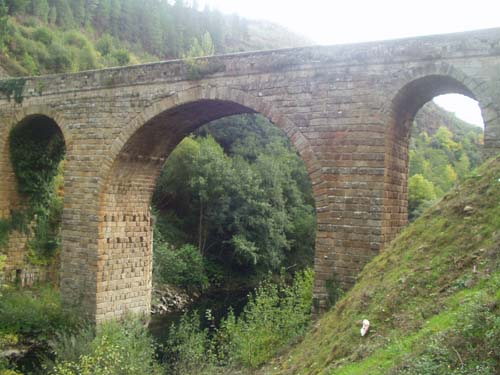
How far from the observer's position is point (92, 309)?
541 inches

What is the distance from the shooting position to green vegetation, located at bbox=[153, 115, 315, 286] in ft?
82.3

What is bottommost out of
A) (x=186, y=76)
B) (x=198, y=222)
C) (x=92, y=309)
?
(x=92, y=309)

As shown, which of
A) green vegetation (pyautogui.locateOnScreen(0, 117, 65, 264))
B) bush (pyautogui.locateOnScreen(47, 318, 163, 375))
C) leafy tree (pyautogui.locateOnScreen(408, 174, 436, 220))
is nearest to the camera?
bush (pyautogui.locateOnScreen(47, 318, 163, 375))

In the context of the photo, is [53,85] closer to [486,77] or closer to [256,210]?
[486,77]

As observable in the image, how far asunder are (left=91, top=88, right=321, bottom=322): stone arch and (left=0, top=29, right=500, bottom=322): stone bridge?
0.04 metres

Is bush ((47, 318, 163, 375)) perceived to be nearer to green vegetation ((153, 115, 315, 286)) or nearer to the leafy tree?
green vegetation ((153, 115, 315, 286))

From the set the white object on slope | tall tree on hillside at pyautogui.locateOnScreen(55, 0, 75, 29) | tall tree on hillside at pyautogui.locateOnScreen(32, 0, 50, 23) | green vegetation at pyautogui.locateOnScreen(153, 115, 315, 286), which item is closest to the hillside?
green vegetation at pyautogui.locateOnScreen(153, 115, 315, 286)

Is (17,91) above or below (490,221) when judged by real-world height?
above

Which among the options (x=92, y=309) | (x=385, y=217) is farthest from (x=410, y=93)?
(x=92, y=309)

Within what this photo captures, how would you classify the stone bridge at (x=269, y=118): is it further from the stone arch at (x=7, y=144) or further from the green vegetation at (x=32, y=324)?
the green vegetation at (x=32, y=324)

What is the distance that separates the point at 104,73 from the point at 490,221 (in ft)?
33.5

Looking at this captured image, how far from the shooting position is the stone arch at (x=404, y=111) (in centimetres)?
938

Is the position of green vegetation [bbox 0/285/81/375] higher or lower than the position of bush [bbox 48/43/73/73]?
lower

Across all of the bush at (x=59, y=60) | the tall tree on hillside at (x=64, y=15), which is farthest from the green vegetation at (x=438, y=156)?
the tall tree on hillside at (x=64, y=15)
